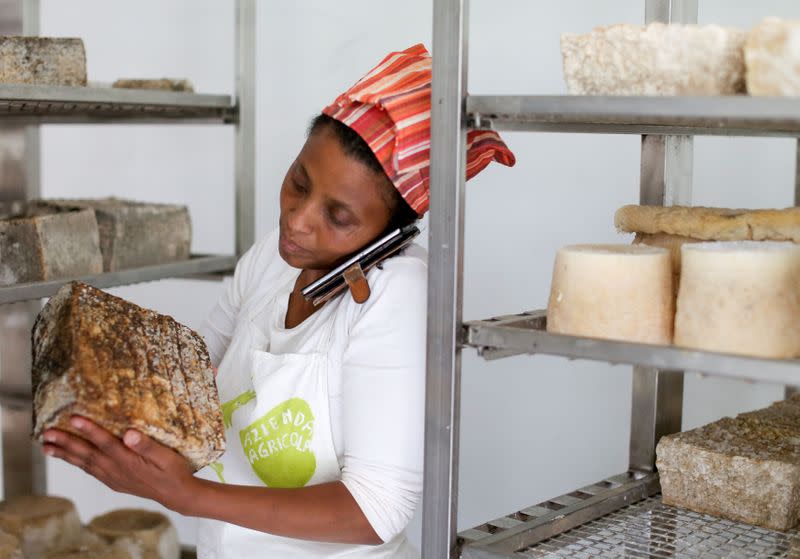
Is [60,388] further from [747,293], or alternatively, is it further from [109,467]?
[747,293]

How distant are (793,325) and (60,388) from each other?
889 millimetres

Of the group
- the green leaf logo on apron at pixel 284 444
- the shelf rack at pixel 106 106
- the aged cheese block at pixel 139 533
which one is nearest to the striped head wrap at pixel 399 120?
the green leaf logo on apron at pixel 284 444

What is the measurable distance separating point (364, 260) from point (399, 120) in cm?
22

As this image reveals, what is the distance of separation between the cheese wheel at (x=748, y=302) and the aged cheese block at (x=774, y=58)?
189 millimetres

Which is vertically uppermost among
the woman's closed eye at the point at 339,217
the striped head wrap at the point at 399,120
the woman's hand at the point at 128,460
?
the striped head wrap at the point at 399,120

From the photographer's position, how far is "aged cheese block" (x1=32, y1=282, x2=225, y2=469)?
49.8 inches

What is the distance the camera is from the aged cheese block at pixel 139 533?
256 centimetres

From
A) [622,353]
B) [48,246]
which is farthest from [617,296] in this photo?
[48,246]

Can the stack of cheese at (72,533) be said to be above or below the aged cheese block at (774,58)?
below

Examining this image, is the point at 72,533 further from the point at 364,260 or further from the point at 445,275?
the point at 445,275

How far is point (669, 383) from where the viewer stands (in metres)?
1.69

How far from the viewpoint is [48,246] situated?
2039 millimetres

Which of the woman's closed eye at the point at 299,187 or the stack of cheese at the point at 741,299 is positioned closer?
the stack of cheese at the point at 741,299

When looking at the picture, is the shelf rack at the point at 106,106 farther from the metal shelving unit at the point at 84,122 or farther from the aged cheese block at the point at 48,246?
the aged cheese block at the point at 48,246
